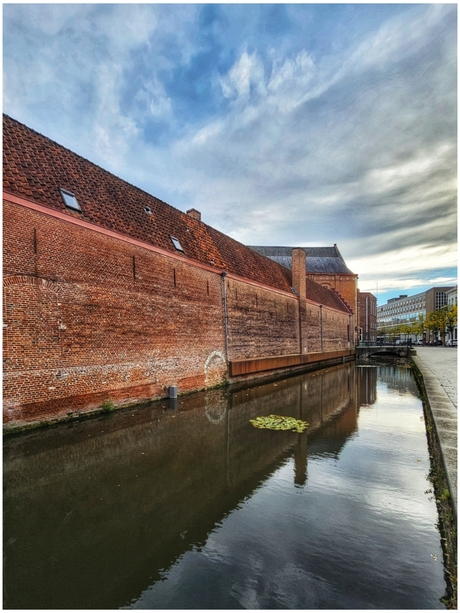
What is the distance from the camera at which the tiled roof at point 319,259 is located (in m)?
39.8

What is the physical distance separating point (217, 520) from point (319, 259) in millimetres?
40926

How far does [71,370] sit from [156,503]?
4.24 m

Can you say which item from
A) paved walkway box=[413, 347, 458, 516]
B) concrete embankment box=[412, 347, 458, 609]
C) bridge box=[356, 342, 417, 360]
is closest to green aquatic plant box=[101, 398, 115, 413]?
concrete embankment box=[412, 347, 458, 609]

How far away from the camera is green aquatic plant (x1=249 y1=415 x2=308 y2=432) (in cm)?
714

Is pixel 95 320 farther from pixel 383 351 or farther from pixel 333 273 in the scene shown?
pixel 333 273

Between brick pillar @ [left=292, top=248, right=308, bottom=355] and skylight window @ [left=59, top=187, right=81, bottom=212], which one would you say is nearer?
skylight window @ [left=59, top=187, right=81, bottom=212]

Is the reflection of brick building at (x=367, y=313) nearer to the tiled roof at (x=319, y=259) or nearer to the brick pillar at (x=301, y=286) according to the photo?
the tiled roof at (x=319, y=259)

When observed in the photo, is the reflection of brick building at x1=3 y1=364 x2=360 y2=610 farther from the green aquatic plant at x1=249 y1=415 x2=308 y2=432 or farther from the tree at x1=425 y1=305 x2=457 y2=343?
the tree at x1=425 y1=305 x2=457 y2=343

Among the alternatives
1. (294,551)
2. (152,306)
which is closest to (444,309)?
(152,306)

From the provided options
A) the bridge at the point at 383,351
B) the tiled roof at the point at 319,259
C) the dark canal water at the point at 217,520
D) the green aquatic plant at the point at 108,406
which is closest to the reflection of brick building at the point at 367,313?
the tiled roof at the point at 319,259

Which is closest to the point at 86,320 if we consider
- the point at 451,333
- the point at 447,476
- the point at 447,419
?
the point at 447,476

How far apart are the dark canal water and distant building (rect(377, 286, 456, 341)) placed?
207 feet

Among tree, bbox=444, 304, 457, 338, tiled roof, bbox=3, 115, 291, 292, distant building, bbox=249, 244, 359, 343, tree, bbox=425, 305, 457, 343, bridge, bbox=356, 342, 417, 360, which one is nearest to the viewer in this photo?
tiled roof, bbox=3, 115, 291, 292

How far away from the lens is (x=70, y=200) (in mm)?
7809
